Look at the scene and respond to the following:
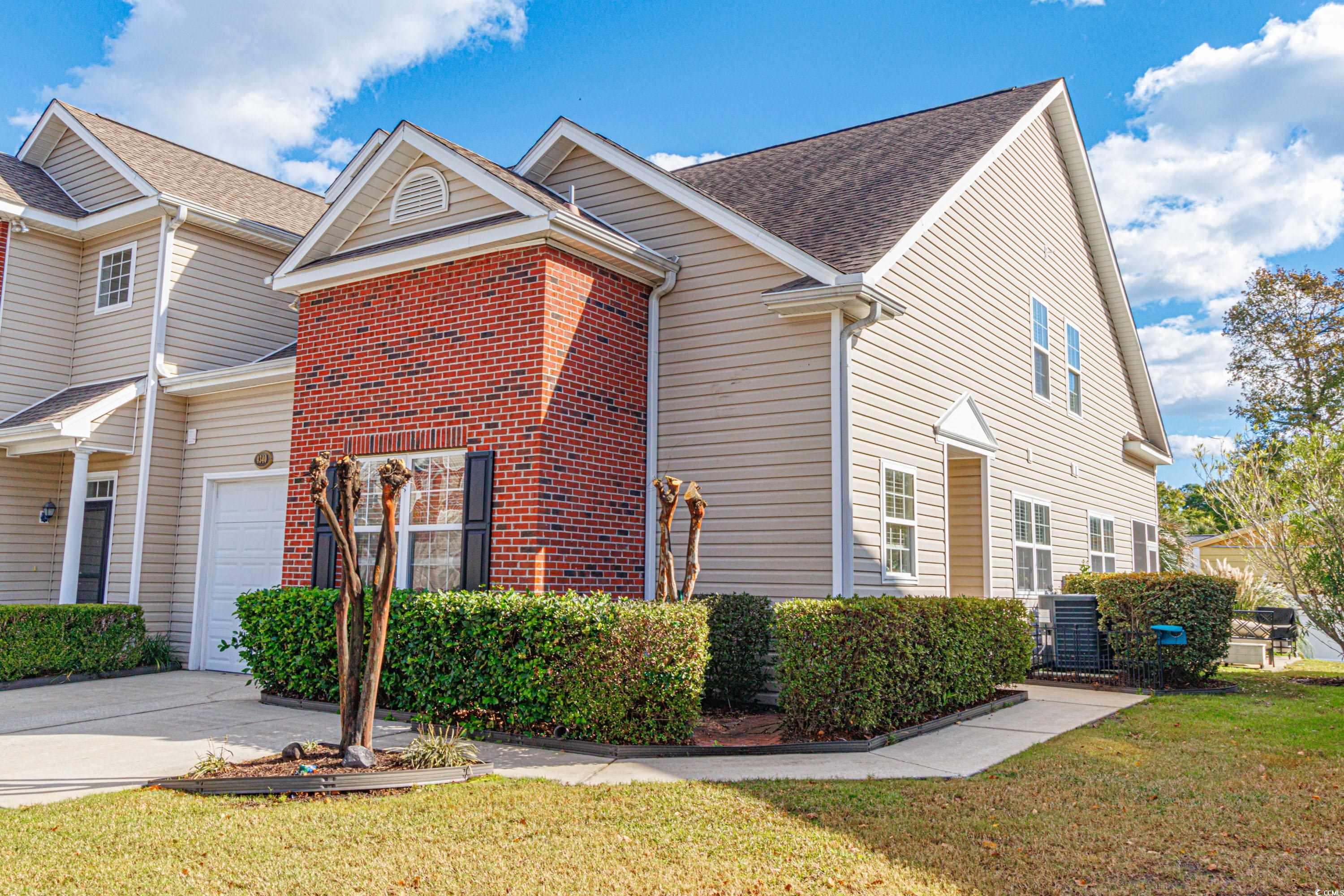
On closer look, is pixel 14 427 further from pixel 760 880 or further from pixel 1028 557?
pixel 1028 557

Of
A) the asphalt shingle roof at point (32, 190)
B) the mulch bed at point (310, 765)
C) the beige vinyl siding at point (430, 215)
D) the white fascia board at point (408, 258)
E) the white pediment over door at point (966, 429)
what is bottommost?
the mulch bed at point (310, 765)

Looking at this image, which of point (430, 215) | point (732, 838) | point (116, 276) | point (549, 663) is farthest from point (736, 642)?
point (116, 276)

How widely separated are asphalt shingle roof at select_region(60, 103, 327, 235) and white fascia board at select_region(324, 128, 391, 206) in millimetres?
4036

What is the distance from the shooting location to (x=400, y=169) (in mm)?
10445

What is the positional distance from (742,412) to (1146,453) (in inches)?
473

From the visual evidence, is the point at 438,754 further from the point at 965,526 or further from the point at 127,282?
the point at 127,282

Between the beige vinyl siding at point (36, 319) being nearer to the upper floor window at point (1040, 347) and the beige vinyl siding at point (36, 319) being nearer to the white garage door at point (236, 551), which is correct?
the white garage door at point (236, 551)

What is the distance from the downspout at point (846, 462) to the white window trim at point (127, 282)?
1013 centimetres

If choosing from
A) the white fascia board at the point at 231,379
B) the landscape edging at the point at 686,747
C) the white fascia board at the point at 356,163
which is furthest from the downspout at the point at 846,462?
the white fascia board at the point at 231,379

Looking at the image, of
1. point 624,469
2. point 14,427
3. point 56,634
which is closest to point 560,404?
point 624,469

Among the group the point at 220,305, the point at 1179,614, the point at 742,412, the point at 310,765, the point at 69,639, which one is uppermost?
the point at 220,305

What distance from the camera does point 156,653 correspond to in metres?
12.4

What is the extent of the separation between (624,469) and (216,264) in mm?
7734

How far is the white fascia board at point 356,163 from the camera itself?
10.6 metres
